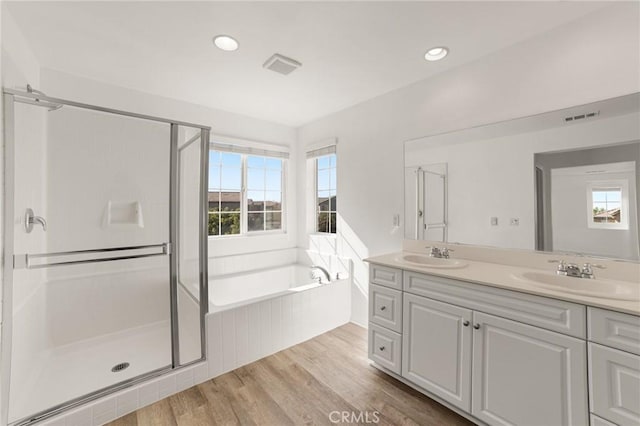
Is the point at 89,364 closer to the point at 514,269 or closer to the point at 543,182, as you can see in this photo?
the point at 514,269

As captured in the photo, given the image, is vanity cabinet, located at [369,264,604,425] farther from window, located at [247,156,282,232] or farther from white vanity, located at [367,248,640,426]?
window, located at [247,156,282,232]

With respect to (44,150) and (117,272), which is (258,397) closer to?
(117,272)

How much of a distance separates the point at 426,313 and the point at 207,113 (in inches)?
117

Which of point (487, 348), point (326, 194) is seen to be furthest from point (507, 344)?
point (326, 194)

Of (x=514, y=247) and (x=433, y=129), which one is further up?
(x=433, y=129)

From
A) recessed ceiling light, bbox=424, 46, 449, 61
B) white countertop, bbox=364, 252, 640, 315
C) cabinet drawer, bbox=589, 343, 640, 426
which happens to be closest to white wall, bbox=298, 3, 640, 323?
recessed ceiling light, bbox=424, 46, 449, 61

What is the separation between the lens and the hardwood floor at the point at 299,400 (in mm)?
1592

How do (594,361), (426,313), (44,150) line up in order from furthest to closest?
(44,150)
(426,313)
(594,361)

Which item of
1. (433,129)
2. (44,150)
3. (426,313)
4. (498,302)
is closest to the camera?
(498,302)

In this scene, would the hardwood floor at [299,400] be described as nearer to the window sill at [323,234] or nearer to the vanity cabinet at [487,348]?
the vanity cabinet at [487,348]

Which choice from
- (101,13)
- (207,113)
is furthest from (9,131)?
(207,113)

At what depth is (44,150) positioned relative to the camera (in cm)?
206

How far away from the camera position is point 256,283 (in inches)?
129
